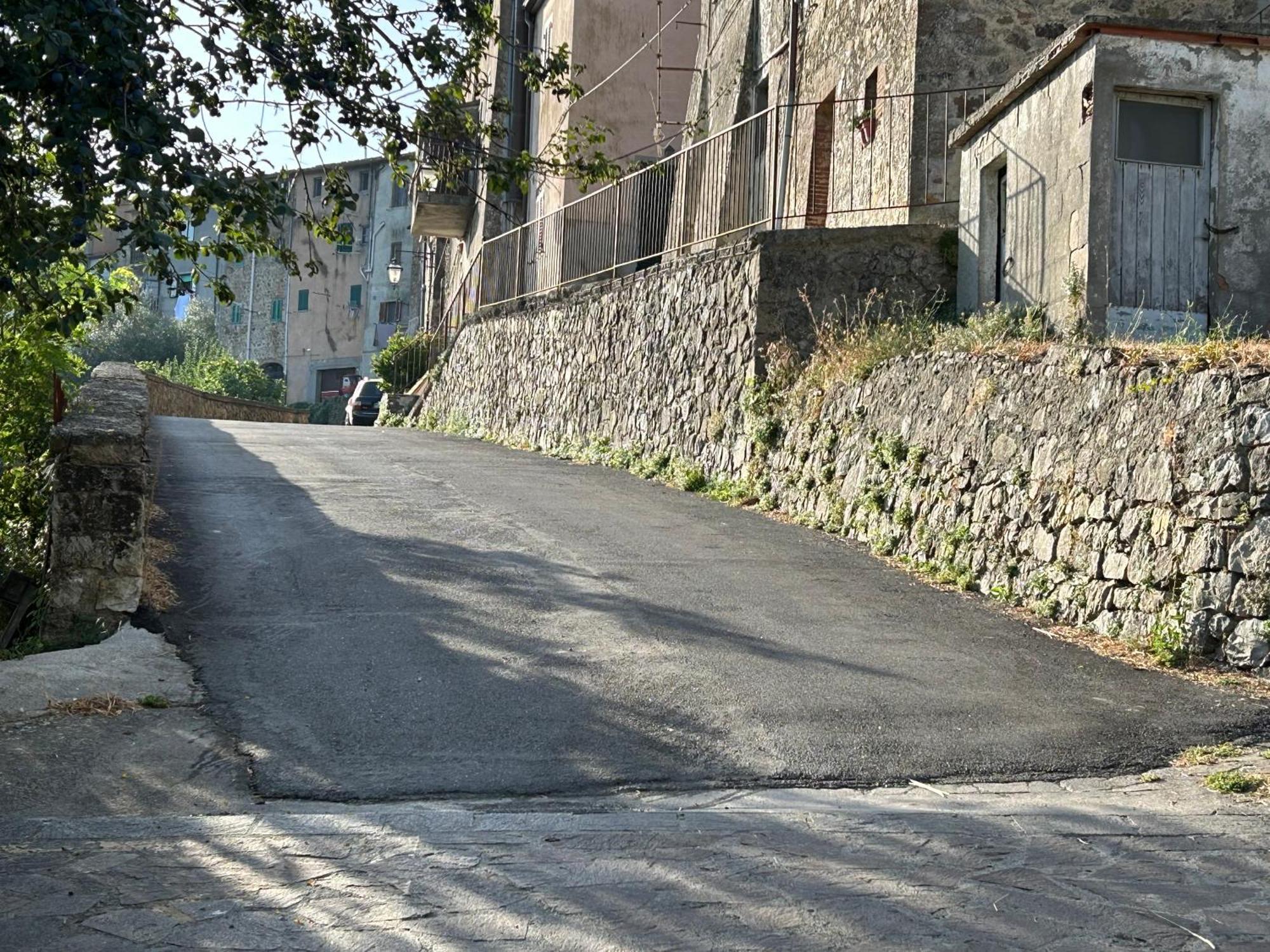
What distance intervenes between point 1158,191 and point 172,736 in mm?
9376

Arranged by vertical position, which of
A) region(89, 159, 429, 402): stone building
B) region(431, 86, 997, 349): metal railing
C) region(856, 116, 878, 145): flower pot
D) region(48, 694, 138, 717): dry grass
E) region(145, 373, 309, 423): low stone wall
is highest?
region(89, 159, 429, 402): stone building

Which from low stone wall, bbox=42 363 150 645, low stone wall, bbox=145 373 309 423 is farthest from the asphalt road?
low stone wall, bbox=145 373 309 423

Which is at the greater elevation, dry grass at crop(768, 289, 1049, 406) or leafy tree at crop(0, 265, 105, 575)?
dry grass at crop(768, 289, 1049, 406)

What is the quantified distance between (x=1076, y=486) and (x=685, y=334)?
815cm

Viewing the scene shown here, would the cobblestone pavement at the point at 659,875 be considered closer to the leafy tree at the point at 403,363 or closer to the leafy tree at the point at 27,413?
the leafy tree at the point at 27,413

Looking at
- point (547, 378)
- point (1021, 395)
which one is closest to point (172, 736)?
point (1021, 395)

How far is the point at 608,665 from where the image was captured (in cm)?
715

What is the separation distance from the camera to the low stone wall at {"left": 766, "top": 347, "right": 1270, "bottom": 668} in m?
7.54

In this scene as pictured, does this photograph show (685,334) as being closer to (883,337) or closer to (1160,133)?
(883,337)

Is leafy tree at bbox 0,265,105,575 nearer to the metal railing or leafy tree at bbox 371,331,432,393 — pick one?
the metal railing

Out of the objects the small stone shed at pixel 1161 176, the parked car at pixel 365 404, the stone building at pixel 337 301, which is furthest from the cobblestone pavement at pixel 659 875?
the stone building at pixel 337 301

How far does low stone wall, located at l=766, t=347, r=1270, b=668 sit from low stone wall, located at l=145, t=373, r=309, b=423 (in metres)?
16.4

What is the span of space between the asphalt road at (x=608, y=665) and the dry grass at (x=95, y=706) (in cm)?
40

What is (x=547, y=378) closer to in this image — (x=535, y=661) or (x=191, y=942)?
(x=535, y=661)
